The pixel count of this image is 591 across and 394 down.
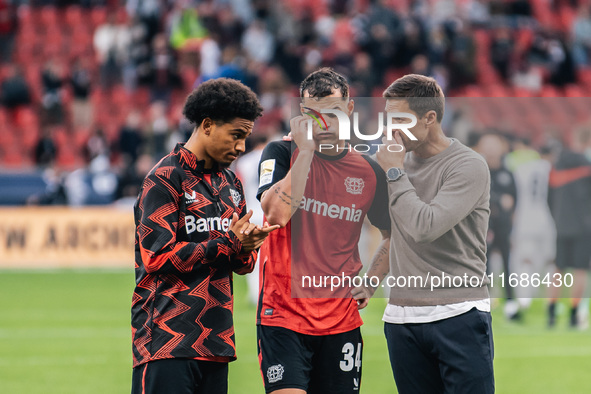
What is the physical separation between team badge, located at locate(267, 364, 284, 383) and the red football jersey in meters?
0.19

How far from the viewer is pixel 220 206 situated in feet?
12.7

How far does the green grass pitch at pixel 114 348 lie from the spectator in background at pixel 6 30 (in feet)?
30.3

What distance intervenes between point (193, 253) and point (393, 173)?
0.93 m

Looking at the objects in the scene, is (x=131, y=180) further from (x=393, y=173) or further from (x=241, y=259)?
(x=393, y=173)

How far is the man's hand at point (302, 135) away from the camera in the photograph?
3.88 metres

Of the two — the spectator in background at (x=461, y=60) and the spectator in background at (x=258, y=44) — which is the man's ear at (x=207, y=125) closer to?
the spectator in background at (x=258, y=44)

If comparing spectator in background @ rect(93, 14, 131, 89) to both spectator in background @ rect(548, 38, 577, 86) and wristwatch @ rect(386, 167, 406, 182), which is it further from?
wristwatch @ rect(386, 167, 406, 182)

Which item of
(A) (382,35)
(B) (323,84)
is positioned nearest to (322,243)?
(B) (323,84)

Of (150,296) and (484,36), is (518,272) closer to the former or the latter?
(150,296)

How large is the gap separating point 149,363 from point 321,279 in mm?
911

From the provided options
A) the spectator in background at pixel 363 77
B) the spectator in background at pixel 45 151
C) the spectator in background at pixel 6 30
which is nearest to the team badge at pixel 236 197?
the spectator in background at pixel 363 77

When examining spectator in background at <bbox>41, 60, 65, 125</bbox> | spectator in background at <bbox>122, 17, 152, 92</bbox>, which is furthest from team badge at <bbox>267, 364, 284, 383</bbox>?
spectator in background at <bbox>122, 17, 152, 92</bbox>

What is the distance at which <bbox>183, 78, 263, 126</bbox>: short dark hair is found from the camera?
3771 mm

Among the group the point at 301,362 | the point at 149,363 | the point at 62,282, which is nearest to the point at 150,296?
the point at 149,363
